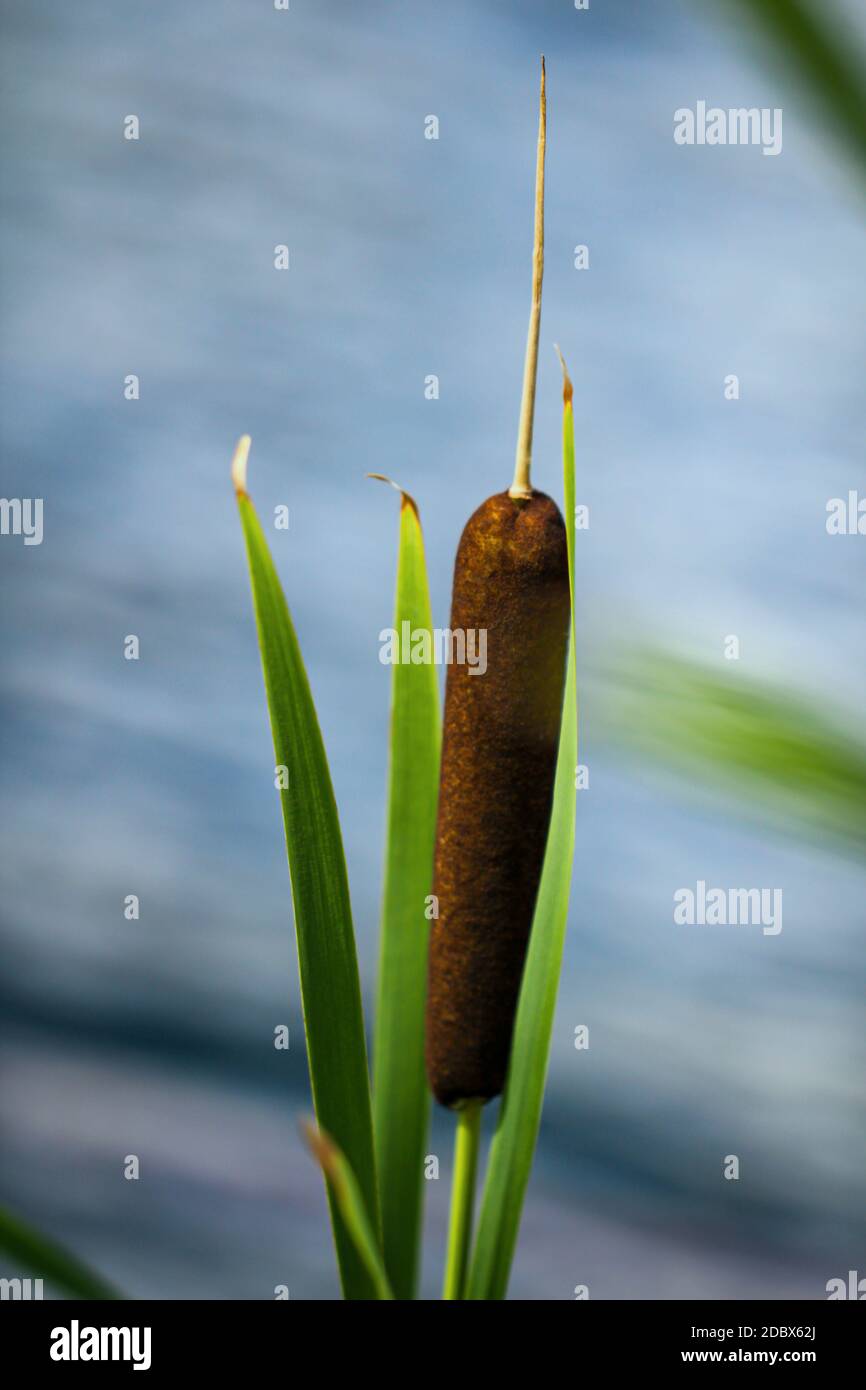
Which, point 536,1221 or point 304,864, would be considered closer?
point 304,864

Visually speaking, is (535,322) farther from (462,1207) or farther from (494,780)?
(462,1207)

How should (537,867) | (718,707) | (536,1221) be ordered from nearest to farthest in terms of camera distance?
(718,707), (537,867), (536,1221)

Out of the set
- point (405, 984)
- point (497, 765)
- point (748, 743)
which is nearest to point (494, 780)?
point (497, 765)

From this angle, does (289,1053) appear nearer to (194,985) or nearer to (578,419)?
(194,985)


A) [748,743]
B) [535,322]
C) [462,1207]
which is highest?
[535,322]

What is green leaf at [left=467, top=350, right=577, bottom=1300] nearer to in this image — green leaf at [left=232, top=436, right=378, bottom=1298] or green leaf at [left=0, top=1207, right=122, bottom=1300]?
green leaf at [left=232, top=436, right=378, bottom=1298]

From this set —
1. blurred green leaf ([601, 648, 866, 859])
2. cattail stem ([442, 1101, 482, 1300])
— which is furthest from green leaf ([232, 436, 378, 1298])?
blurred green leaf ([601, 648, 866, 859])
